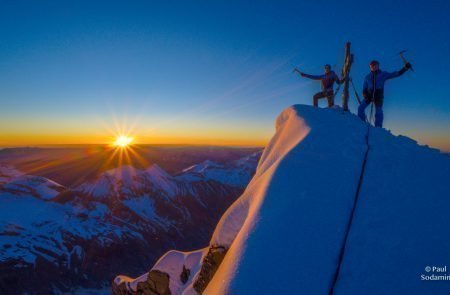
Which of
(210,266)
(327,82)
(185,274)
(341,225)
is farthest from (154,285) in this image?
(327,82)

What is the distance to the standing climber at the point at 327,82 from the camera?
15268 millimetres

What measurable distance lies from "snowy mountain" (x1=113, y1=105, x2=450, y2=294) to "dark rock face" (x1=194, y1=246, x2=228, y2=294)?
7cm

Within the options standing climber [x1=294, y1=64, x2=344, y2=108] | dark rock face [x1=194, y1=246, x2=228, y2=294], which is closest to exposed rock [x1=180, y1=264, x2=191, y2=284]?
dark rock face [x1=194, y1=246, x2=228, y2=294]

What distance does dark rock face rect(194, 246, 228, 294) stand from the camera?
7.96 m

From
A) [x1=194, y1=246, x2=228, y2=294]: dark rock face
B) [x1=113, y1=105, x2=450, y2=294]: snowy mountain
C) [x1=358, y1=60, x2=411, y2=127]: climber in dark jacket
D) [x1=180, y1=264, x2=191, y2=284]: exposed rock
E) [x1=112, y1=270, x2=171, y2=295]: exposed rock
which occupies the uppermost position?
[x1=358, y1=60, x2=411, y2=127]: climber in dark jacket

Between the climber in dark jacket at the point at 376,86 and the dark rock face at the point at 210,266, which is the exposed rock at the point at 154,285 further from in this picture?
the climber in dark jacket at the point at 376,86

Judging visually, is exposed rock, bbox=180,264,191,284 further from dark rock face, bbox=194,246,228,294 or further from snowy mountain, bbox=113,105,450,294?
snowy mountain, bbox=113,105,450,294

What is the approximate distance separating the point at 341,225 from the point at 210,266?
4303 millimetres

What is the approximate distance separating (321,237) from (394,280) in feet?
4.48

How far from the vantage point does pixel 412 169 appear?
7.01 m

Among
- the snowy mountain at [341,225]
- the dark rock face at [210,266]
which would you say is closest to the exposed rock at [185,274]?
the dark rock face at [210,266]

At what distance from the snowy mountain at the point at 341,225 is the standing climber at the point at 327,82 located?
7.36 m

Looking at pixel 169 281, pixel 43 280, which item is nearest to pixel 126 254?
pixel 43 280

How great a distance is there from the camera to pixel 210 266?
28.0 feet
